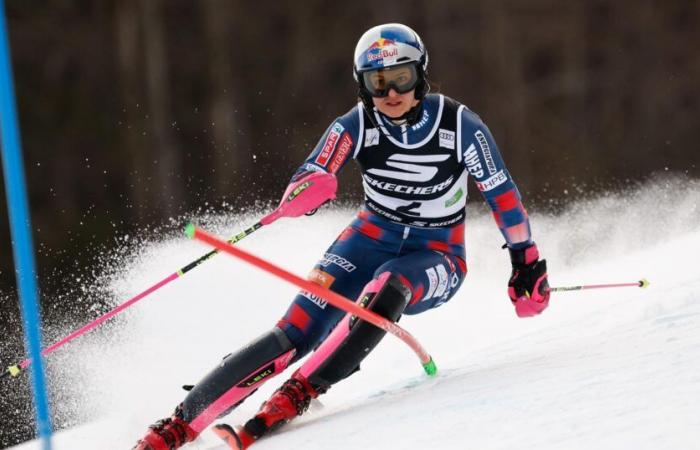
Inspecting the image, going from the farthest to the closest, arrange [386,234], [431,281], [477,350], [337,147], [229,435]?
1. [477,350]
2. [386,234]
3. [337,147]
4. [431,281]
5. [229,435]

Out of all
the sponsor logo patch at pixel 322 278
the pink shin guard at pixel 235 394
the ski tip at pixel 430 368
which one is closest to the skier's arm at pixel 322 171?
the sponsor logo patch at pixel 322 278

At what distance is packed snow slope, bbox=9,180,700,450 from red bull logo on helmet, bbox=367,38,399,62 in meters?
1.01

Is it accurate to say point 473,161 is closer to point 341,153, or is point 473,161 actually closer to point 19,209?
point 341,153

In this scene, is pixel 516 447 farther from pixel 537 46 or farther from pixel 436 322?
pixel 537 46

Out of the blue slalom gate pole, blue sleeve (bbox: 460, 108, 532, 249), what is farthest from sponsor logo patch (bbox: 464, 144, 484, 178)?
the blue slalom gate pole

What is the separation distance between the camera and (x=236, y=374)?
8.95 feet

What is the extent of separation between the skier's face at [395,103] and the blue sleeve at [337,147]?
4.9 inches

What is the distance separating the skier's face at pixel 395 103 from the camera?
2979 millimetres

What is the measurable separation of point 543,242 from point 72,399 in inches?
159

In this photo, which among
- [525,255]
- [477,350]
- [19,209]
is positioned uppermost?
[19,209]

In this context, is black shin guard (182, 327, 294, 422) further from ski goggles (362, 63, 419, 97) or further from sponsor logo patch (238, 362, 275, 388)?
ski goggles (362, 63, 419, 97)

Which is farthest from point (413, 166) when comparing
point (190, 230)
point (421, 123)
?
point (190, 230)

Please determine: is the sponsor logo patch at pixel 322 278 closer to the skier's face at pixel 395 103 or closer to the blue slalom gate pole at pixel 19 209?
the skier's face at pixel 395 103

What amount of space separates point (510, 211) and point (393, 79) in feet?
1.91
